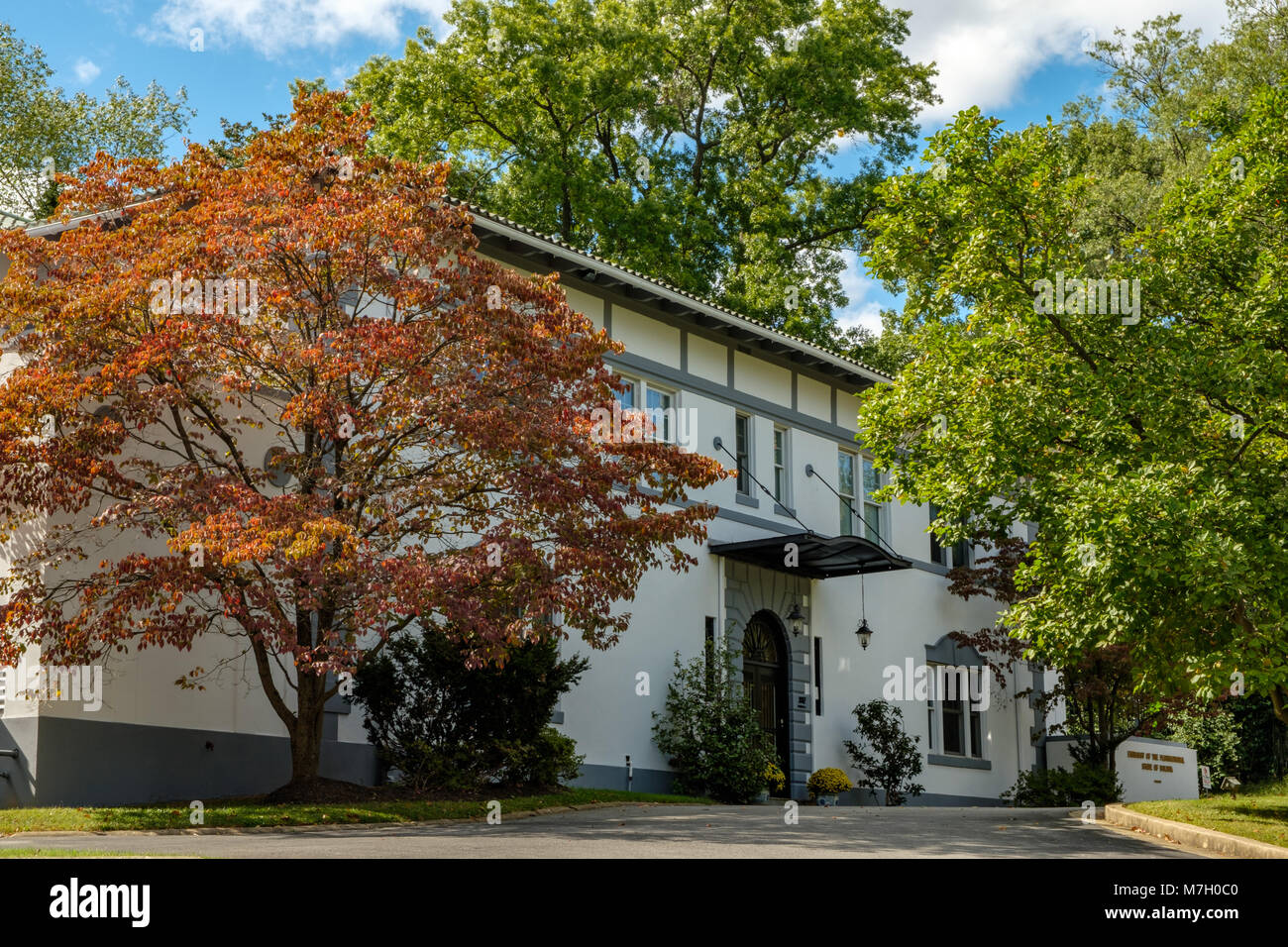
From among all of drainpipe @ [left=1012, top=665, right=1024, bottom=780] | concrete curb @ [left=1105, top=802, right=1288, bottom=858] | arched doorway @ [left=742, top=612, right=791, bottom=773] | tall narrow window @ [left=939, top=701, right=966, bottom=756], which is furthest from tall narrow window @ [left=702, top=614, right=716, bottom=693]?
drainpipe @ [left=1012, top=665, right=1024, bottom=780]

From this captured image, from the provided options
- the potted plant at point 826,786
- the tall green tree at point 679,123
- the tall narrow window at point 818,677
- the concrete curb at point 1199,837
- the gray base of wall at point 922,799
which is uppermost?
the tall green tree at point 679,123

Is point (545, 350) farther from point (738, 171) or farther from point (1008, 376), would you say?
point (738, 171)

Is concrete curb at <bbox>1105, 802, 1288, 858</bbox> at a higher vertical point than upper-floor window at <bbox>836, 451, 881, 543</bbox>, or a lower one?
lower

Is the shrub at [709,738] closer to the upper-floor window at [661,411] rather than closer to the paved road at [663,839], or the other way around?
the upper-floor window at [661,411]

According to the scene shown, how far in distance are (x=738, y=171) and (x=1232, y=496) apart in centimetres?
2642

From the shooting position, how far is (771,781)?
22516mm

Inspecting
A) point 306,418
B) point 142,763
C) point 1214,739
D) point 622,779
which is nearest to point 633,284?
point 622,779

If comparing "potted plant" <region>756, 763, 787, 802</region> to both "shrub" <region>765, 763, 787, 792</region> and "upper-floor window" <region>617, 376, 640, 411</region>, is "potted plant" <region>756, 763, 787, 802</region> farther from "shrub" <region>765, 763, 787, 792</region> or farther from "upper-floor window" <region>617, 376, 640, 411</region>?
"upper-floor window" <region>617, 376, 640, 411</region>

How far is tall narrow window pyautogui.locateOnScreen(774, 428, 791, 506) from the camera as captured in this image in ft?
83.8

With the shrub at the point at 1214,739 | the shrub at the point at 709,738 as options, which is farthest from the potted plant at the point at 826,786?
the shrub at the point at 1214,739

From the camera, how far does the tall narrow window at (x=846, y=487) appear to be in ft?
89.0

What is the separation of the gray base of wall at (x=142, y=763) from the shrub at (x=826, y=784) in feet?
30.4

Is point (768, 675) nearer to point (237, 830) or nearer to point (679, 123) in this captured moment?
point (237, 830)

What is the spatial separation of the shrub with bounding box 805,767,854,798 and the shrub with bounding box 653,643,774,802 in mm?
2029
